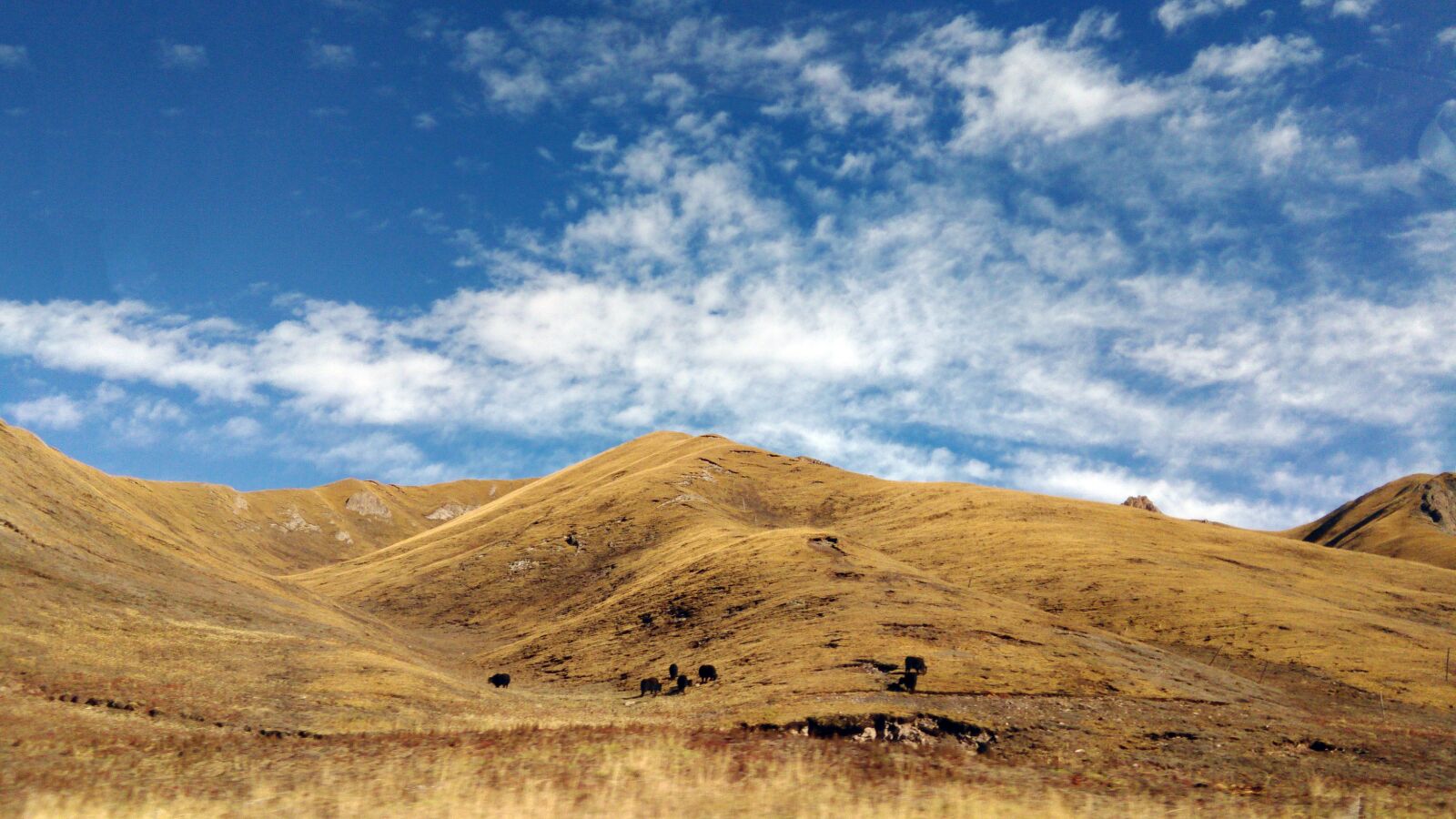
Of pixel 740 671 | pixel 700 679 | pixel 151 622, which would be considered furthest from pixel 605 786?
pixel 151 622

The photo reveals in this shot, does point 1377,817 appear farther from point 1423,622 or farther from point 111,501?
point 111,501

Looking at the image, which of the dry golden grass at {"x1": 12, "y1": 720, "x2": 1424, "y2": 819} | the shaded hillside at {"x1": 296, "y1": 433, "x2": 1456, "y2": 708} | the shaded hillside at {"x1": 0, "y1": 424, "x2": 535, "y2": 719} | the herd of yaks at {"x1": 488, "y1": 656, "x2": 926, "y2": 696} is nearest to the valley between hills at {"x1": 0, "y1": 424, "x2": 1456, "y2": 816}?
the dry golden grass at {"x1": 12, "y1": 720, "x2": 1424, "y2": 819}

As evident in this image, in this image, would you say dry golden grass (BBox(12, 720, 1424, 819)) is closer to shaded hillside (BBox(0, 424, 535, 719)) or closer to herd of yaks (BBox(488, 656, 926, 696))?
shaded hillside (BBox(0, 424, 535, 719))

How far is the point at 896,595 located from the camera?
6406 cm

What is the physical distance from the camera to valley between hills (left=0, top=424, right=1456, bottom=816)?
2022 cm

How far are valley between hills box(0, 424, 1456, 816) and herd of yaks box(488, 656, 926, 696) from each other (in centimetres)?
88

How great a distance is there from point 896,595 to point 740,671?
57.0 feet

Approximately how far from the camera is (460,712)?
41750 mm

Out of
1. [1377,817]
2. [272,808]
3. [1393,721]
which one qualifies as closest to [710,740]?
[272,808]

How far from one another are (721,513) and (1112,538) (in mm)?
50630

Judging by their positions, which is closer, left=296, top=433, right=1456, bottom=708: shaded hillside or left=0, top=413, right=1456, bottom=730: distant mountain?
left=0, top=413, right=1456, bottom=730: distant mountain

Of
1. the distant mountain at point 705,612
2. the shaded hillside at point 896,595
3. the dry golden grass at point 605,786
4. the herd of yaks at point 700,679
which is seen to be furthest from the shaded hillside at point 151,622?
the shaded hillside at point 896,595

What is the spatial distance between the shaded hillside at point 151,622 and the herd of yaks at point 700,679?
1066cm

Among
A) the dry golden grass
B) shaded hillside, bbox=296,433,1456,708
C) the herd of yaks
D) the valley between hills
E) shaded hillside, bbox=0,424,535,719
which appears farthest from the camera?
shaded hillside, bbox=296,433,1456,708
